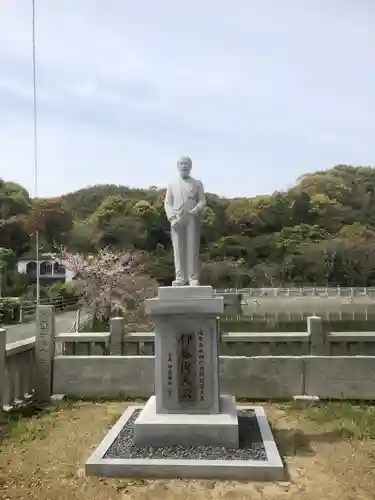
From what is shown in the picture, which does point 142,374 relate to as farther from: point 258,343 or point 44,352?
point 258,343

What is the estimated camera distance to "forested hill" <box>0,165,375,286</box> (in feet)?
141

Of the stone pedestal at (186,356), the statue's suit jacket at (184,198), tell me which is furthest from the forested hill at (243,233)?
the stone pedestal at (186,356)

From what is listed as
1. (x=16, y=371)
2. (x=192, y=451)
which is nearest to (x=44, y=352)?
(x=16, y=371)

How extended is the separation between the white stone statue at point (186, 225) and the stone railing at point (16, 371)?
9.70 feet

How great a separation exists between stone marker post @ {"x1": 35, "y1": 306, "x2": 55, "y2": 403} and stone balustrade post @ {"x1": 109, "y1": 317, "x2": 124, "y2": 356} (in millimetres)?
1257

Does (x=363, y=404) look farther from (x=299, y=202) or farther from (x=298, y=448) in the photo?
(x=299, y=202)

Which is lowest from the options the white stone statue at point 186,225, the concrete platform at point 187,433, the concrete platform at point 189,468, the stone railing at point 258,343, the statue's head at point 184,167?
the concrete platform at point 189,468

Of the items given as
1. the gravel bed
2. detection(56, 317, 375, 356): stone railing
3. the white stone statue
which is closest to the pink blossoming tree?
detection(56, 317, 375, 356): stone railing

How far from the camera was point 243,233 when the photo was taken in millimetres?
50281

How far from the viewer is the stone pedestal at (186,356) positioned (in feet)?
18.6

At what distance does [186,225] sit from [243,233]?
44.5 meters

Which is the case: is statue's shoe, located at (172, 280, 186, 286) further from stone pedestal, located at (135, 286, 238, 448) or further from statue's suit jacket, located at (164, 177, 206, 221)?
statue's suit jacket, located at (164, 177, 206, 221)

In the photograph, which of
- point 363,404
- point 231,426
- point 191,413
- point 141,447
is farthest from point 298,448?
point 363,404

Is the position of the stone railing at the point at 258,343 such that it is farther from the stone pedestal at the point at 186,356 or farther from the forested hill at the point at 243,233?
the forested hill at the point at 243,233
